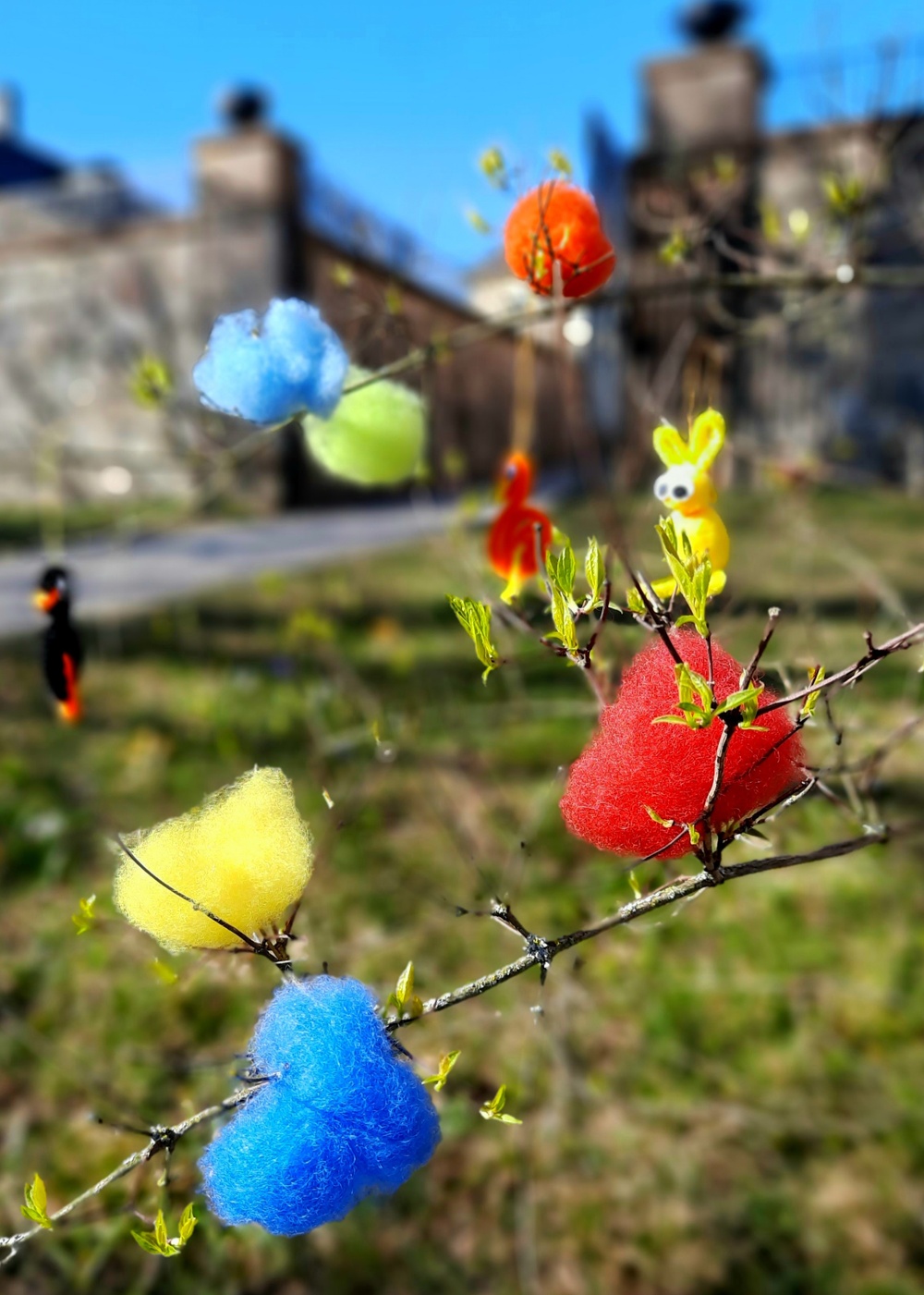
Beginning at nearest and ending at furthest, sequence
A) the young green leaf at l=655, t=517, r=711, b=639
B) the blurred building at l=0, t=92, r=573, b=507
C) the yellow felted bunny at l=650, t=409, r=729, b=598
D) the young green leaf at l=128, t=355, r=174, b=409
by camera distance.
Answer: the young green leaf at l=655, t=517, r=711, b=639 → the yellow felted bunny at l=650, t=409, r=729, b=598 → the young green leaf at l=128, t=355, r=174, b=409 → the blurred building at l=0, t=92, r=573, b=507

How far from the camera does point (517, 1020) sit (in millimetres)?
2209

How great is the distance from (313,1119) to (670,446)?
426 millimetres

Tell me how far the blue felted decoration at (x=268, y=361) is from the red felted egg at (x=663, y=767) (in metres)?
0.29

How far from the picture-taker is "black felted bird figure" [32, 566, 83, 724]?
2.33ft

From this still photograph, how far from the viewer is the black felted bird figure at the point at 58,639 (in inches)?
28.0

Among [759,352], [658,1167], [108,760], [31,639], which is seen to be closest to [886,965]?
[658,1167]

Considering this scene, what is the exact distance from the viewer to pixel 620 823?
53 centimetres

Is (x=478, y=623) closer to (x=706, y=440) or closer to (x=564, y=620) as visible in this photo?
(x=564, y=620)

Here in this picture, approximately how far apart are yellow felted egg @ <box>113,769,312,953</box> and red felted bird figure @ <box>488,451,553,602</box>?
0.28 metres

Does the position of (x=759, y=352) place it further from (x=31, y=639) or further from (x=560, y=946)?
(x=560, y=946)

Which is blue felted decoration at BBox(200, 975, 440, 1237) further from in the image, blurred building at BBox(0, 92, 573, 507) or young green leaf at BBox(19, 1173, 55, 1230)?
blurred building at BBox(0, 92, 573, 507)

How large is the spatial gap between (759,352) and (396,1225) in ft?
28.1

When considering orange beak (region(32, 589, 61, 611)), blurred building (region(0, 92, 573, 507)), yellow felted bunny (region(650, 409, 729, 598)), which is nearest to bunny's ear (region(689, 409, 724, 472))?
yellow felted bunny (region(650, 409, 729, 598))

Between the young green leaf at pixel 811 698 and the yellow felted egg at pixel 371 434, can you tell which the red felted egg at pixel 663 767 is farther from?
the yellow felted egg at pixel 371 434
